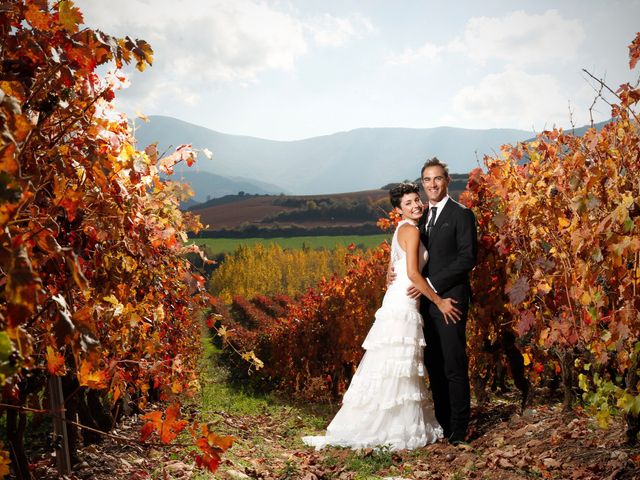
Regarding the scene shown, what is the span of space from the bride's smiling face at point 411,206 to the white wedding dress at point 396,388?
10cm

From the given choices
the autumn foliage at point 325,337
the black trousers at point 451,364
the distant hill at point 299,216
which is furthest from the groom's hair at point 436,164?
the distant hill at point 299,216

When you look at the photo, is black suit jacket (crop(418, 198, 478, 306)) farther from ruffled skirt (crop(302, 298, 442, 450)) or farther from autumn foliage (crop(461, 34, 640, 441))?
ruffled skirt (crop(302, 298, 442, 450))

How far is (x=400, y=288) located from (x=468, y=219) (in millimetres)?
963

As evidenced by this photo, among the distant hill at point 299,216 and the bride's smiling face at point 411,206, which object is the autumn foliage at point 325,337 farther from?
the distant hill at point 299,216

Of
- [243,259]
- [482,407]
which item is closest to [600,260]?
[482,407]

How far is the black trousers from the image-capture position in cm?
515

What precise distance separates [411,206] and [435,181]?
0.35 m

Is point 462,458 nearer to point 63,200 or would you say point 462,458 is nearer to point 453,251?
point 453,251

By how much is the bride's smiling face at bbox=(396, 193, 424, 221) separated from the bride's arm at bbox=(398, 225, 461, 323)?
7.5 inches

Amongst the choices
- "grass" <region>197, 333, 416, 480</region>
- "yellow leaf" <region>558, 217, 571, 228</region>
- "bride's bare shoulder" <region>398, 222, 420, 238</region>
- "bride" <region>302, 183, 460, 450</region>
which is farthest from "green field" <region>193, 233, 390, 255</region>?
"yellow leaf" <region>558, 217, 571, 228</region>

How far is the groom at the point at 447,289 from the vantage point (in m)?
5.15

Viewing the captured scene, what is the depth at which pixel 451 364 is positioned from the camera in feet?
17.0

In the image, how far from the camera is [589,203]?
3588mm

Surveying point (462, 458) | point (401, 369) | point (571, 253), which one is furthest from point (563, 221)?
point (462, 458)
